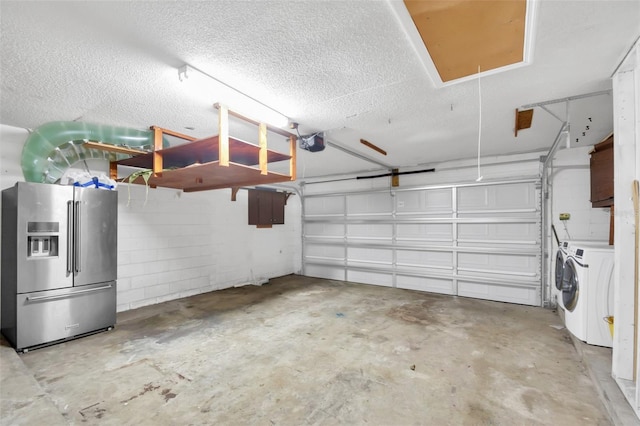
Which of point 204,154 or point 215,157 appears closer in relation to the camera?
point 204,154

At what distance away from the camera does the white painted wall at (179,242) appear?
4.16 meters

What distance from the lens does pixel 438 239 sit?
5.25m

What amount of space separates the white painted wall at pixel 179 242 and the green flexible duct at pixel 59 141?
22.9 inches

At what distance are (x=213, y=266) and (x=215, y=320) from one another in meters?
1.83

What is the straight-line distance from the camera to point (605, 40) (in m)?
1.68

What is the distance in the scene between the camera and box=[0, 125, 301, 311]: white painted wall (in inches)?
164

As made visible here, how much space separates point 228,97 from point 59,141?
209 cm

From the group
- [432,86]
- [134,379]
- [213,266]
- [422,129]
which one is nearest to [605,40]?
[432,86]

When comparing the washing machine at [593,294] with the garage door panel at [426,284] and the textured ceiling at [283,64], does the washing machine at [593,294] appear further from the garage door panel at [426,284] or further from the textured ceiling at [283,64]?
the garage door panel at [426,284]

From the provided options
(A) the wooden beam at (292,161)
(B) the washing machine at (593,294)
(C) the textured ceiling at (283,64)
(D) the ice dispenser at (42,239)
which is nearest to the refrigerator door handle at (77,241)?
(D) the ice dispenser at (42,239)

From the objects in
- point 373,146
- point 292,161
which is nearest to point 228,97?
point 292,161

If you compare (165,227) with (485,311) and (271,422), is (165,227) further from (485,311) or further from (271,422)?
(485,311)

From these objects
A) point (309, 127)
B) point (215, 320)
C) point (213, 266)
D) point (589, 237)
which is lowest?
point (215, 320)

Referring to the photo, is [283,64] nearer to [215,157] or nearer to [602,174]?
[215,157]
